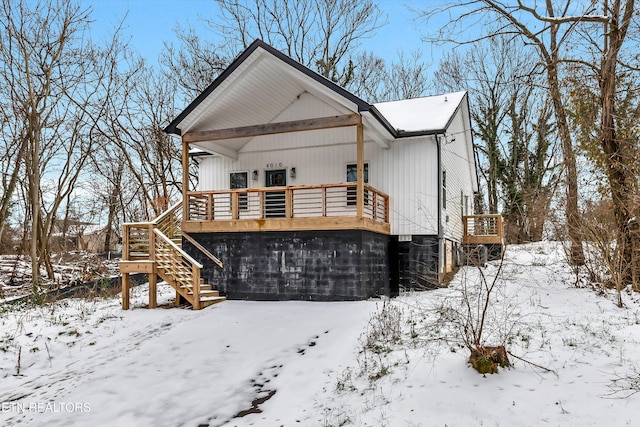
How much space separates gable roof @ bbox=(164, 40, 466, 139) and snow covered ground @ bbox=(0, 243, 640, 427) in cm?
467

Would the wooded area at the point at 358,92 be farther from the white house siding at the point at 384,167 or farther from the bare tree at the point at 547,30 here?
the white house siding at the point at 384,167

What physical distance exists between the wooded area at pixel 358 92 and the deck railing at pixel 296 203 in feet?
11.2

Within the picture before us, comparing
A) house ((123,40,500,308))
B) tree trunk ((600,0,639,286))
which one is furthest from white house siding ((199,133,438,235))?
tree trunk ((600,0,639,286))

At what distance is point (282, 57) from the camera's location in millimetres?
11117

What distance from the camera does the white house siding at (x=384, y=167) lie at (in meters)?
12.8

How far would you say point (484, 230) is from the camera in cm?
1886

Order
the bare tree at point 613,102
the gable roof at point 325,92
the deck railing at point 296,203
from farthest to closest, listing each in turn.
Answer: the deck railing at point 296,203
the gable roof at point 325,92
the bare tree at point 613,102

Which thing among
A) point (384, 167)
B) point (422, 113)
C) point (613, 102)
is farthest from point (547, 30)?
point (384, 167)

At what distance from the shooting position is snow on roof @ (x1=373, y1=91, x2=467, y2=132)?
12.8 metres

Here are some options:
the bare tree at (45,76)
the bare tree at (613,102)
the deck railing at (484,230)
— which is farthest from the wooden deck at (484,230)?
the bare tree at (45,76)

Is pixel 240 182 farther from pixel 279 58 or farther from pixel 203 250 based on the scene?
pixel 279 58

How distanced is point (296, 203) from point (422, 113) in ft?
16.5

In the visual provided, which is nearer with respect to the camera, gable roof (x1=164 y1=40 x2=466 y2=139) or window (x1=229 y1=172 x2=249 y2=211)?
gable roof (x1=164 y1=40 x2=466 y2=139)

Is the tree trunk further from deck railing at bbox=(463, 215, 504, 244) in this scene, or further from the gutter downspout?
deck railing at bbox=(463, 215, 504, 244)
